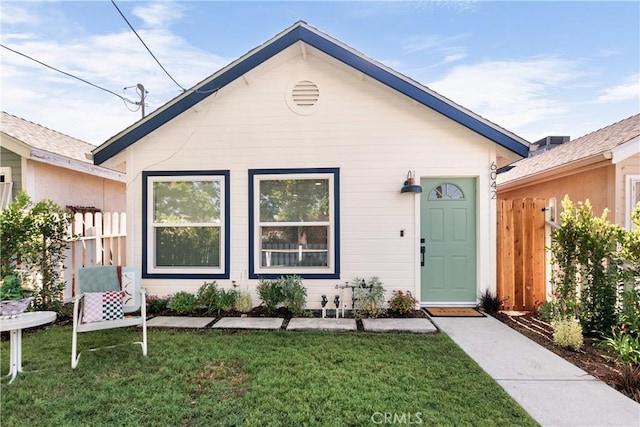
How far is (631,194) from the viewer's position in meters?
6.47

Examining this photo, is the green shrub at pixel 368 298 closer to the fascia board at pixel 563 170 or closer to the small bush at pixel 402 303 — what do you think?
the small bush at pixel 402 303

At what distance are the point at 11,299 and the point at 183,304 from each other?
7.93ft

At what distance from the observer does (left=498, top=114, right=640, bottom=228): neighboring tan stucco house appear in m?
6.44

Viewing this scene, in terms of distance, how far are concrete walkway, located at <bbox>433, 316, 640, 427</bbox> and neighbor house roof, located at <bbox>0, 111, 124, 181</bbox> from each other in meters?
7.05

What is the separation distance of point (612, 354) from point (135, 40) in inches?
362

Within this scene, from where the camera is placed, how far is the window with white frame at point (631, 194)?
643 centimetres

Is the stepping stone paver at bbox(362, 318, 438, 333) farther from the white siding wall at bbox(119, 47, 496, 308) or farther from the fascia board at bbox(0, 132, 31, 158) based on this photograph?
the fascia board at bbox(0, 132, 31, 158)

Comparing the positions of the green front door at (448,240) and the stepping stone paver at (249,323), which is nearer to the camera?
the stepping stone paver at (249,323)

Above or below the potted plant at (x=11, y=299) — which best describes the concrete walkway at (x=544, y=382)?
below

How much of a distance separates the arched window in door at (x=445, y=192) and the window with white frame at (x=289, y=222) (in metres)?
1.89

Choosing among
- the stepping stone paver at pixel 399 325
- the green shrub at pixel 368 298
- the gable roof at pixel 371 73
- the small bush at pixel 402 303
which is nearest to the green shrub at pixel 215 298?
the green shrub at pixel 368 298

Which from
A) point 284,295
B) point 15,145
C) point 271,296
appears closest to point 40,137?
point 15,145

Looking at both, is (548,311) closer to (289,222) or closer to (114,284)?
(289,222)

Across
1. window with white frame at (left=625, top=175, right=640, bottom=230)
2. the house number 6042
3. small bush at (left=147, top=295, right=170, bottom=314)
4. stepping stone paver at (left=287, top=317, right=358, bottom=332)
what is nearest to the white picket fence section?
small bush at (left=147, top=295, right=170, bottom=314)
